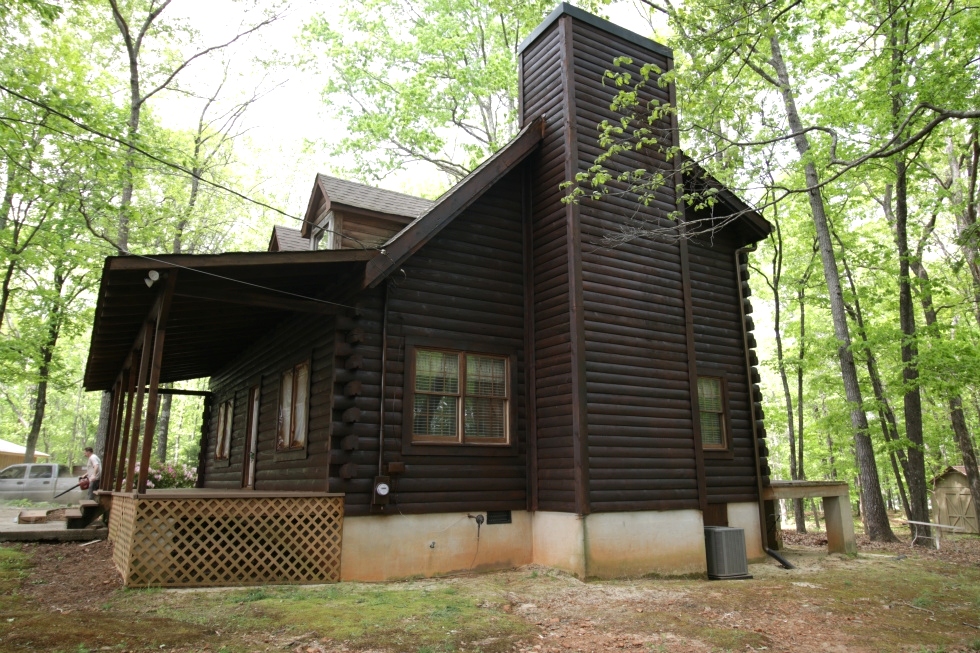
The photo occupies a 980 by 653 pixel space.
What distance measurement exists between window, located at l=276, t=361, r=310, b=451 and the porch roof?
46.4 inches

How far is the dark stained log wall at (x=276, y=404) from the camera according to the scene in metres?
10.4

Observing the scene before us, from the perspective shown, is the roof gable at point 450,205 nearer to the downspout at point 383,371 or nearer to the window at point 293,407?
the downspout at point 383,371

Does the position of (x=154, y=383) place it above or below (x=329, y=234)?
below

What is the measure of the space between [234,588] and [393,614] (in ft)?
8.65

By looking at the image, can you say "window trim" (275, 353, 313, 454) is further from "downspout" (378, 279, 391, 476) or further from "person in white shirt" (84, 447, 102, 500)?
"person in white shirt" (84, 447, 102, 500)

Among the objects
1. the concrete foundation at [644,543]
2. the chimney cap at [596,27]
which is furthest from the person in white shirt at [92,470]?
the chimney cap at [596,27]

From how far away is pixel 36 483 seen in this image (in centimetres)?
2400

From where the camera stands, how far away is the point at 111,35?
22.8 m

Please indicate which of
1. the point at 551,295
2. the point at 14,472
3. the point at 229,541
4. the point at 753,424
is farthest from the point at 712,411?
the point at 14,472

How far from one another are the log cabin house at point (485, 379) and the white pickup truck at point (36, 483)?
14.5 m

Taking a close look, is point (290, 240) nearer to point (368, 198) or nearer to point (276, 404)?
point (368, 198)

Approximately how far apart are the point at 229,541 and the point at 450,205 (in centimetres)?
577

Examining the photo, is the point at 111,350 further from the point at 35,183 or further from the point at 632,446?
the point at 632,446

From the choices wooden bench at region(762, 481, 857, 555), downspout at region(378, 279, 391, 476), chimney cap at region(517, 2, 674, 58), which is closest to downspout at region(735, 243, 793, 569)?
wooden bench at region(762, 481, 857, 555)
